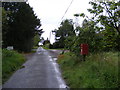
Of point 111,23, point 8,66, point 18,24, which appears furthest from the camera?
point 18,24

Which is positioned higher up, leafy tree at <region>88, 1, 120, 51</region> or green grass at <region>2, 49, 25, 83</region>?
leafy tree at <region>88, 1, 120, 51</region>

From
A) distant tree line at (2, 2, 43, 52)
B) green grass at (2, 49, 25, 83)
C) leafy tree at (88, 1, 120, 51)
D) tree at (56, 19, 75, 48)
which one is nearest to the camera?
leafy tree at (88, 1, 120, 51)

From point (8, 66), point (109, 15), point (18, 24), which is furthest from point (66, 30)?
point (109, 15)

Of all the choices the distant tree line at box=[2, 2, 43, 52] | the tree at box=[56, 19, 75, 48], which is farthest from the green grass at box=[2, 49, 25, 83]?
the distant tree line at box=[2, 2, 43, 52]

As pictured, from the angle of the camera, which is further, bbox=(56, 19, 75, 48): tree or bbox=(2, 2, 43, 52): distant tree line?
bbox=(2, 2, 43, 52): distant tree line

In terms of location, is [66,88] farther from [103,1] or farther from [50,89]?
[103,1]

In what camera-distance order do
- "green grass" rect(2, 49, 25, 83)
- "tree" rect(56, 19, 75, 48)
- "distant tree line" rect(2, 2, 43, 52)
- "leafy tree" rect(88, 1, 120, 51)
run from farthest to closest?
"distant tree line" rect(2, 2, 43, 52) < "tree" rect(56, 19, 75, 48) < "green grass" rect(2, 49, 25, 83) < "leafy tree" rect(88, 1, 120, 51)

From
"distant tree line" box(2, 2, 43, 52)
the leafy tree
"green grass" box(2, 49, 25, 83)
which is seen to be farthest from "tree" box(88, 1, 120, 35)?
"distant tree line" box(2, 2, 43, 52)

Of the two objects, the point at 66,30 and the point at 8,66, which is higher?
the point at 66,30

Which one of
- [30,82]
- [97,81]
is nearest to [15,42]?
[30,82]

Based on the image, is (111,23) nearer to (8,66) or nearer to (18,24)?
(8,66)

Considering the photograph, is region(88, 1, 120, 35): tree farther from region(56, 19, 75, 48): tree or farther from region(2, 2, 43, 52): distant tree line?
region(2, 2, 43, 52): distant tree line

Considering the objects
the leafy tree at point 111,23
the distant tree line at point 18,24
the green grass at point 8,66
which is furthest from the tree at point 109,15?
the distant tree line at point 18,24

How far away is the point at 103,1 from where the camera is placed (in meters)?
A: 5.42
